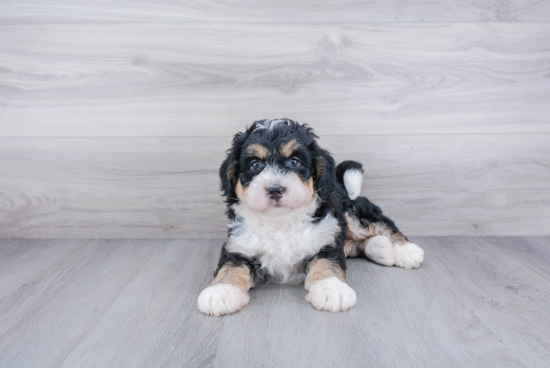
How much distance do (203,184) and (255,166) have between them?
845 mm

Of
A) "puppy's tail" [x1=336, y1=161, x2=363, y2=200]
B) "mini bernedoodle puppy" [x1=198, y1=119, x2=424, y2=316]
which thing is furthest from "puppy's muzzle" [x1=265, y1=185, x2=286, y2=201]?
"puppy's tail" [x1=336, y1=161, x2=363, y2=200]

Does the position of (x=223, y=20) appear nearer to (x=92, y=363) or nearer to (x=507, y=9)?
(x=507, y=9)

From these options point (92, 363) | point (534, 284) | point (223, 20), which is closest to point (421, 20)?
point (223, 20)

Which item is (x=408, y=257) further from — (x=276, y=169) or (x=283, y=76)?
(x=283, y=76)

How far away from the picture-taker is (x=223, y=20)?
2.39 m

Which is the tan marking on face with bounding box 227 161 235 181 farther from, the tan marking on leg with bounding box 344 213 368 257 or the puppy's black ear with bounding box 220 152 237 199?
the tan marking on leg with bounding box 344 213 368 257

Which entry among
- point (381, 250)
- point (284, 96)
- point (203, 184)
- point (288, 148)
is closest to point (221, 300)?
point (288, 148)

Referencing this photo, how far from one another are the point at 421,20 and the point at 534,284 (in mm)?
1453

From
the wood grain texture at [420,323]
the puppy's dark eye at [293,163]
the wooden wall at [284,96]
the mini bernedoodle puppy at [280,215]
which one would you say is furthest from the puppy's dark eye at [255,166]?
the wooden wall at [284,96]

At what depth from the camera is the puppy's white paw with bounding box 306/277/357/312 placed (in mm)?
1531

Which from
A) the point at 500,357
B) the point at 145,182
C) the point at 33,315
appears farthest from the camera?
the point at 145,182

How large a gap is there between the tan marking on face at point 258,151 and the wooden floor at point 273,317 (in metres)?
0.55

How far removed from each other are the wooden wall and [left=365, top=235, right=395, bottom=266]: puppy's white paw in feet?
1.48

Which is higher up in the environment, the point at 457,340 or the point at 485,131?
the point at 485,131
